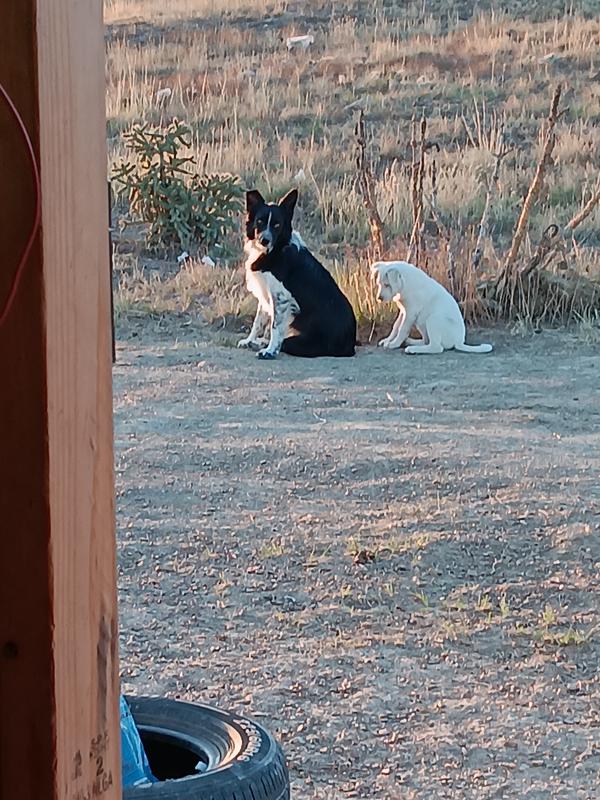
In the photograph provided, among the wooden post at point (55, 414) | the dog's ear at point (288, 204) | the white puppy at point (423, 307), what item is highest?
the dog's ear at point (288, 204)

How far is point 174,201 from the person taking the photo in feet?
48.1

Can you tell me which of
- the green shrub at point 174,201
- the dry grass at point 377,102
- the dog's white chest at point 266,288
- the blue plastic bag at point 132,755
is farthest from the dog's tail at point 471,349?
the blue plastic bag at point 132,755

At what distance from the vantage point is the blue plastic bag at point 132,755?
8.84 feet

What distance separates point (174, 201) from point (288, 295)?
15.2 feet

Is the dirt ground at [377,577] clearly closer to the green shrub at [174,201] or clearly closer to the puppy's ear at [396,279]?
the puppy's ear at [396,279]

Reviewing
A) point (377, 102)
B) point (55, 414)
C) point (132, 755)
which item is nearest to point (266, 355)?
point (132, 755)

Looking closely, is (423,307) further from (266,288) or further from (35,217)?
(35,217)

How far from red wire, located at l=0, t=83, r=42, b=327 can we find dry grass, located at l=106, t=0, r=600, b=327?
9.71 metres

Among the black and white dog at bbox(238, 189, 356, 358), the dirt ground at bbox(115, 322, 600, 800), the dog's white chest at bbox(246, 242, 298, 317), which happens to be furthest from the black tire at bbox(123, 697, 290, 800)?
the dog's white chest at bbox(246, 242, 298, 317)

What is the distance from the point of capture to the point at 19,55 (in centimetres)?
142

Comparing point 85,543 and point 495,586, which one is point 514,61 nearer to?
point 495,586

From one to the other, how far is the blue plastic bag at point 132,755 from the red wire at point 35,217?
56.3 inches

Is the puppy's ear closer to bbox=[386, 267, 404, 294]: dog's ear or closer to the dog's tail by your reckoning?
bbox=[386, 267, 404, 294]: dog's ear

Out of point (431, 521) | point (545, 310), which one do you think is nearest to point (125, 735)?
point (431, 521)
